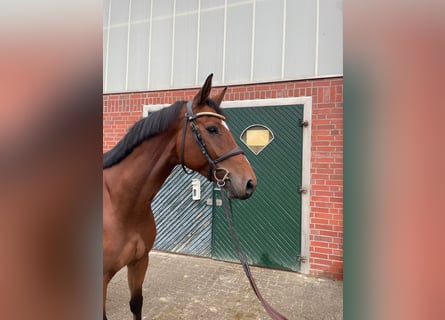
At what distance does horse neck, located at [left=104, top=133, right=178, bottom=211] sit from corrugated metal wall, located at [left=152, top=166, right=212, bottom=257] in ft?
8.42

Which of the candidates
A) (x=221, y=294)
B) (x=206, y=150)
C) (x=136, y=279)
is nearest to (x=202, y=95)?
(x=206, y=150)

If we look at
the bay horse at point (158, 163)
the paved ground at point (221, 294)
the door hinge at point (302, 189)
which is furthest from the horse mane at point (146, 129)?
the door hinge at point (302, 189)

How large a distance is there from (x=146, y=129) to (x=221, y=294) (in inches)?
95.3

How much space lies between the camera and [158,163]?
193 centimetres

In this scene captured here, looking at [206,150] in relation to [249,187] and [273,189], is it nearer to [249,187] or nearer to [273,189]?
[249,187]

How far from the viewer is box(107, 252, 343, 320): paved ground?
9.99 ft

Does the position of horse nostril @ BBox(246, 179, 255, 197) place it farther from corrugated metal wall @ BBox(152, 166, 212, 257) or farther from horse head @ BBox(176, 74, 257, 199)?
corrugated metal wall @ BBox(152, 166, 212, 257)

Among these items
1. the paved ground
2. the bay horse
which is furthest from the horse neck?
the paved ground

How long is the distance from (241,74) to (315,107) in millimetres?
1143

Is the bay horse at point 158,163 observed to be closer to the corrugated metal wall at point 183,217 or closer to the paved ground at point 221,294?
the paved ground at point 221,294

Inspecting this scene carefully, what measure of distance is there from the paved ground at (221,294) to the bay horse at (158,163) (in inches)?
58.0
